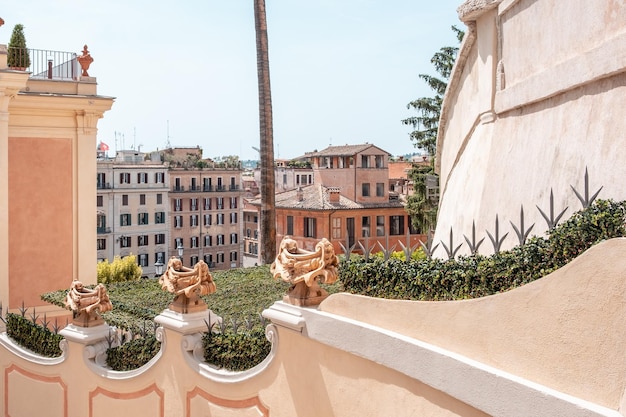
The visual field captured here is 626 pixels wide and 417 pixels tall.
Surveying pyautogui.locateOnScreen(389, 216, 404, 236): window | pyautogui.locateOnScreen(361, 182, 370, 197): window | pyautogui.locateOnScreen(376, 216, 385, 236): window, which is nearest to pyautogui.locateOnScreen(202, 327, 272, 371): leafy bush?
pyautogui.locateOnScreen(376, 216, 385, 236): window

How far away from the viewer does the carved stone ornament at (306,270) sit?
616 cm

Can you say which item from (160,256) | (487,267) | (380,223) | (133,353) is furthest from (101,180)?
(487,267)

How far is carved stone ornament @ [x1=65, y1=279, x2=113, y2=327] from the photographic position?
891cm

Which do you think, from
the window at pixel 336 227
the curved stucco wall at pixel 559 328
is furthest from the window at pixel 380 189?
the curved stucco wall at pixel 559 328

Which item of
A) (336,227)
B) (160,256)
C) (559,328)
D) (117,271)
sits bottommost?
(160,256)

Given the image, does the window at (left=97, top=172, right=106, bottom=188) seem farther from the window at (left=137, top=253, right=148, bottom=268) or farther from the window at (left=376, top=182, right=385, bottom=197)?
the window at (left=376, top=182, right=385, bottom=197)

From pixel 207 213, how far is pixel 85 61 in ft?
160

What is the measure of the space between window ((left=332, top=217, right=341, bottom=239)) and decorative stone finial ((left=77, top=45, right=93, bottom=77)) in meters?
28.7

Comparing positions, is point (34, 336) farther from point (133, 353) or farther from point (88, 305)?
point (133, 353)

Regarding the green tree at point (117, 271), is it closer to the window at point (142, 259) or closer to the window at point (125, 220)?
the window at point (125, 220)

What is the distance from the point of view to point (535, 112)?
25.6 ft

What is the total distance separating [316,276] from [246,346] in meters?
1.50

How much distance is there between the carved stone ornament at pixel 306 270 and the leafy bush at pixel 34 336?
5.02 meters

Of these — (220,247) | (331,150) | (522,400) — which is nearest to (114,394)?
(522,400)
